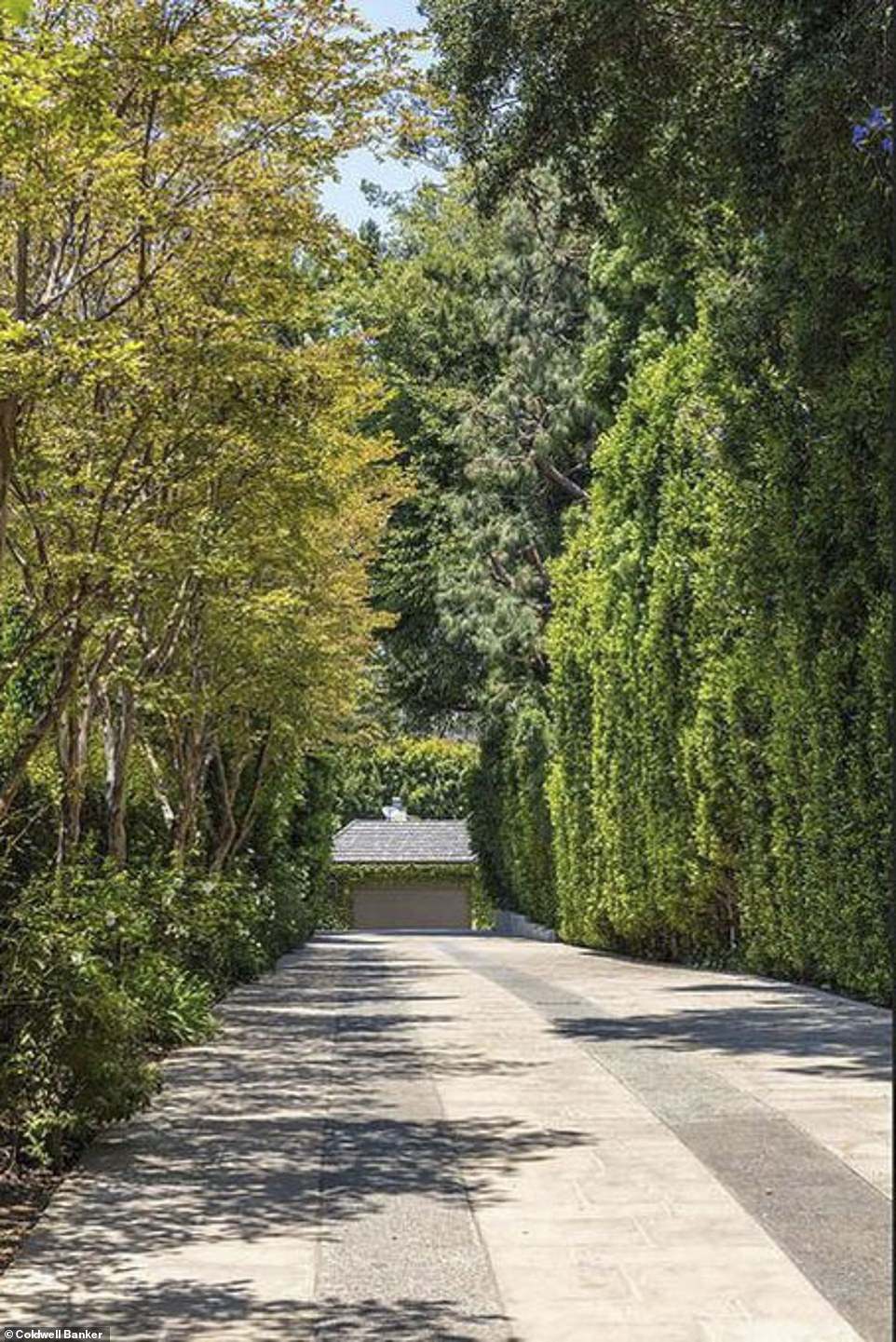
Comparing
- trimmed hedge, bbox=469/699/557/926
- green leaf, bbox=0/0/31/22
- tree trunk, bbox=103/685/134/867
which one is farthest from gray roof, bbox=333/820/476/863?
green leaf, bbox=0/0/31/22

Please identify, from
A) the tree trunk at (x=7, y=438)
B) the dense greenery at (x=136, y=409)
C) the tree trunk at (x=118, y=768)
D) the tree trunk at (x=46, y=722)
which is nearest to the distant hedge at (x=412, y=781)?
the dense greenery at (x=136, y=409)

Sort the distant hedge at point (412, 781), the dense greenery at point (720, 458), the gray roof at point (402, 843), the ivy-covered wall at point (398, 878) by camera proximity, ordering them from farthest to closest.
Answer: the distant hedge at point (412, 781), the gray roof at point (402, 843), the ivy-covered wall at point (398, 878), the dense greenery at point (720, 458)

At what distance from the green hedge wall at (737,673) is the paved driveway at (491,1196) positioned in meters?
3.34

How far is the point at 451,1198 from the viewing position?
720 cm

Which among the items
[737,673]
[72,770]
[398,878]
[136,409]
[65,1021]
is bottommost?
[65,1021]

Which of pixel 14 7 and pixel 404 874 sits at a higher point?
pixel 14 7

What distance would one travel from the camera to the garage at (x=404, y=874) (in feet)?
201

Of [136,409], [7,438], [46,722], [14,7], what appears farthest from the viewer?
[136,409]

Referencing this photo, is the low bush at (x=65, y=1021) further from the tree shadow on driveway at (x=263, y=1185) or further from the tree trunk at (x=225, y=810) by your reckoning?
the tree trunk at (x=225, y=810)

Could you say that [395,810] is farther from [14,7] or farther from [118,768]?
[14,7]

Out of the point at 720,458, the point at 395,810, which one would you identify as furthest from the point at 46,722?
the point at 395,810

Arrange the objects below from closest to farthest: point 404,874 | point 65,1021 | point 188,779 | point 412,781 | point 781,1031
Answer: point 65,1021
point 781,1031
point 188,779
point 404,874
point 412,781

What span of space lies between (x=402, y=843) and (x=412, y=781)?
23.1ft

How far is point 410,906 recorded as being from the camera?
63.0 meters
